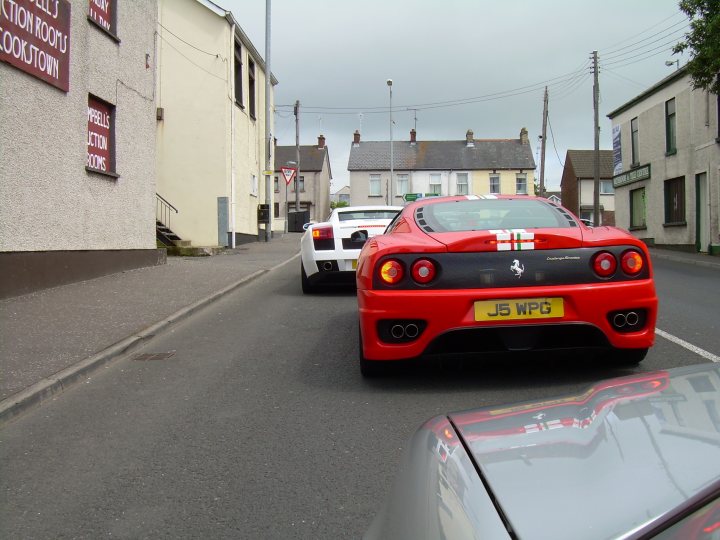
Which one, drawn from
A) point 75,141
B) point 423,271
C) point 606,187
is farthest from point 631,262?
point 606,187

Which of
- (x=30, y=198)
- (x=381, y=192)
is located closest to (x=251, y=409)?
(x=30, y=198)

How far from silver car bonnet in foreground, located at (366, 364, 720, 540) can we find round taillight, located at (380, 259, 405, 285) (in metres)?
2.47

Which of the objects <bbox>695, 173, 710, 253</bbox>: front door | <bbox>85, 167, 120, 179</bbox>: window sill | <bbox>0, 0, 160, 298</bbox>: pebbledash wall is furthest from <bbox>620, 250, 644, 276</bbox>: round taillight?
<bbox>695, 173, 710, 253</bbox>: front door

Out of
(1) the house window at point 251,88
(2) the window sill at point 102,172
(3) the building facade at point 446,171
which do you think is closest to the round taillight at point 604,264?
(2) the window sill at point 102,172

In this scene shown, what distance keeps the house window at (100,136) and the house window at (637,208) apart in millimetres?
22221

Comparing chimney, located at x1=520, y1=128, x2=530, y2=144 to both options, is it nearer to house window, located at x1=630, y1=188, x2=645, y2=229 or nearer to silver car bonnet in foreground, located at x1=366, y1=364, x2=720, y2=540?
house window, located at x1=630, y1=188, x2=645, y2=229

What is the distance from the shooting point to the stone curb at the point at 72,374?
14.4 feet

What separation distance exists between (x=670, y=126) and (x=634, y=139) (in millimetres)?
3687

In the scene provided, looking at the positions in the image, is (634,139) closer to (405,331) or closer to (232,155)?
(232,155)

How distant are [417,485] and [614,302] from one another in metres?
3.15

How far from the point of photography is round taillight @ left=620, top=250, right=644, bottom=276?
4363 millimetres

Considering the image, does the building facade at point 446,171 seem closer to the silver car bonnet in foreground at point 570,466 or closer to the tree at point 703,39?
the tree at point 703,39

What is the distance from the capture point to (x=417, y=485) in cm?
155

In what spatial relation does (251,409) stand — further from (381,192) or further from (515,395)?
(381,192)
